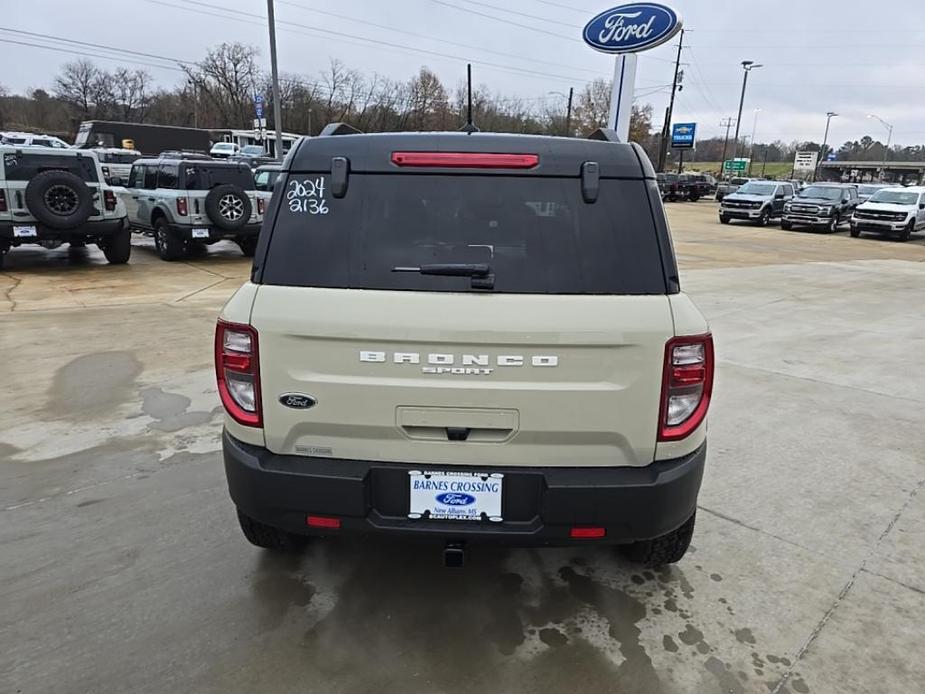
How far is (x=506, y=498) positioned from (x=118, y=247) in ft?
38.4

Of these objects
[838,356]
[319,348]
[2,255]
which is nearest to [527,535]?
[319,348]

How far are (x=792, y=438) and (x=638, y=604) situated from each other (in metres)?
2.52

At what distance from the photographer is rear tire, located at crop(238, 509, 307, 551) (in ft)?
9.41

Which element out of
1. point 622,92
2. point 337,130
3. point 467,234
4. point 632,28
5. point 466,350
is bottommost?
point 466,350

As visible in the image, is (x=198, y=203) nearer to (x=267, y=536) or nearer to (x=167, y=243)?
(x=167, y=243)

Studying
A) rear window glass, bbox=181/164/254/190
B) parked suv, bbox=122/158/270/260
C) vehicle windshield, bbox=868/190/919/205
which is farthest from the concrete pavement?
vehicle windshield, bbox=868/190/919/205

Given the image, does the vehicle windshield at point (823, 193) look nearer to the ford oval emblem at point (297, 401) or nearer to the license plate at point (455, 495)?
the license plate at point (455, 495)

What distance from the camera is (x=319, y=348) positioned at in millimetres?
2229

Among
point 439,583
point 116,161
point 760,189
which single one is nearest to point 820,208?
point 760,189

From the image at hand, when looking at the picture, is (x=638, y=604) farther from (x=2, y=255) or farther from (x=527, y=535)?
(x=2, y=255)

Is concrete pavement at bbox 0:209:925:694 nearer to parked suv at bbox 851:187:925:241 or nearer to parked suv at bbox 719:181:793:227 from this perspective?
parked suv at bbox 851:187:925:241

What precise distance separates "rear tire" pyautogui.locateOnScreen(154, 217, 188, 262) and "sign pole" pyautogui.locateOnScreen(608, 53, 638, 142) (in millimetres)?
8347

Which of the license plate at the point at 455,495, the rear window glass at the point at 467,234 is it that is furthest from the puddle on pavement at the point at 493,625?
the rear window glass at the point at 467,234

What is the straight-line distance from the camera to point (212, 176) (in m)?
12.1
